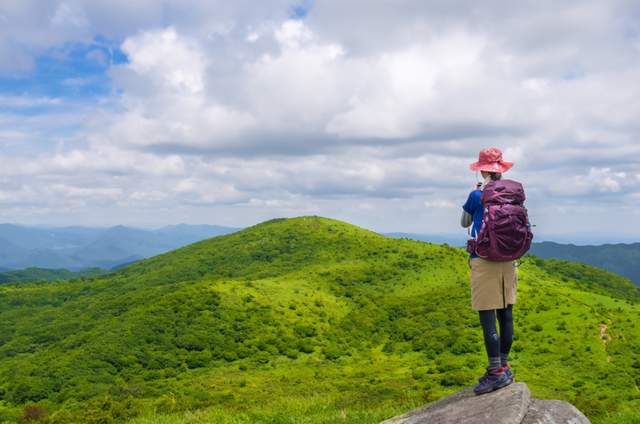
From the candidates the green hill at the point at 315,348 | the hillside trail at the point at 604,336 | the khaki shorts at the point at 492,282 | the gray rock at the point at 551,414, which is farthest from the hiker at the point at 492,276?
the hillside trail at the point at 604,336

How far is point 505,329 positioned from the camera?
11.9 metres

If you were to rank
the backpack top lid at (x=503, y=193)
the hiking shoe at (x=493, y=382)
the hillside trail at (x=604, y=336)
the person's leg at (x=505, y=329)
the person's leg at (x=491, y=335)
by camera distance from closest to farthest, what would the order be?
the backpack top lid at (x=503, y=193) → the person's leg at (x=491, y=335) → the person's leg at (x=505, y=329) → the hiking shoe at (x=493, y=382) → the hillside trail at (x=604, y=336)

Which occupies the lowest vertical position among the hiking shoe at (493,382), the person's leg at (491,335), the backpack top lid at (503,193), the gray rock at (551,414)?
the gray rock at (551,414)

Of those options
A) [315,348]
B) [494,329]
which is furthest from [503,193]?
[315,348]

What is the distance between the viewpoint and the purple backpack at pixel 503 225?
1066cm

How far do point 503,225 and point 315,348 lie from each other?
68678 mm

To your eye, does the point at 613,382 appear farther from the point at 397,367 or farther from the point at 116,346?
the point at 116,346

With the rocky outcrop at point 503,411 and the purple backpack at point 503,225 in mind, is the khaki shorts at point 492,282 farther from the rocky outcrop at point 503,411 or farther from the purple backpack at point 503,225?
the rocky outcrop at point 503,411

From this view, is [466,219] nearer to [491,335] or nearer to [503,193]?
[503,193]

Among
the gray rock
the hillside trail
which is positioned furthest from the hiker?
the hillside trail

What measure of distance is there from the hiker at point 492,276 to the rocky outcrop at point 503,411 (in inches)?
18.5

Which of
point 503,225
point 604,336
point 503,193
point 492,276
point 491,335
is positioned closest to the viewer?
point 503,225

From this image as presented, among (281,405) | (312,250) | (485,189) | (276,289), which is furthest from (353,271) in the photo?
(485,189)

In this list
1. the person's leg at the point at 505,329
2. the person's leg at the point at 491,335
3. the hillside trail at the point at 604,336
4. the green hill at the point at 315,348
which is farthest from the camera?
the hillside trail at the point at 604,336
